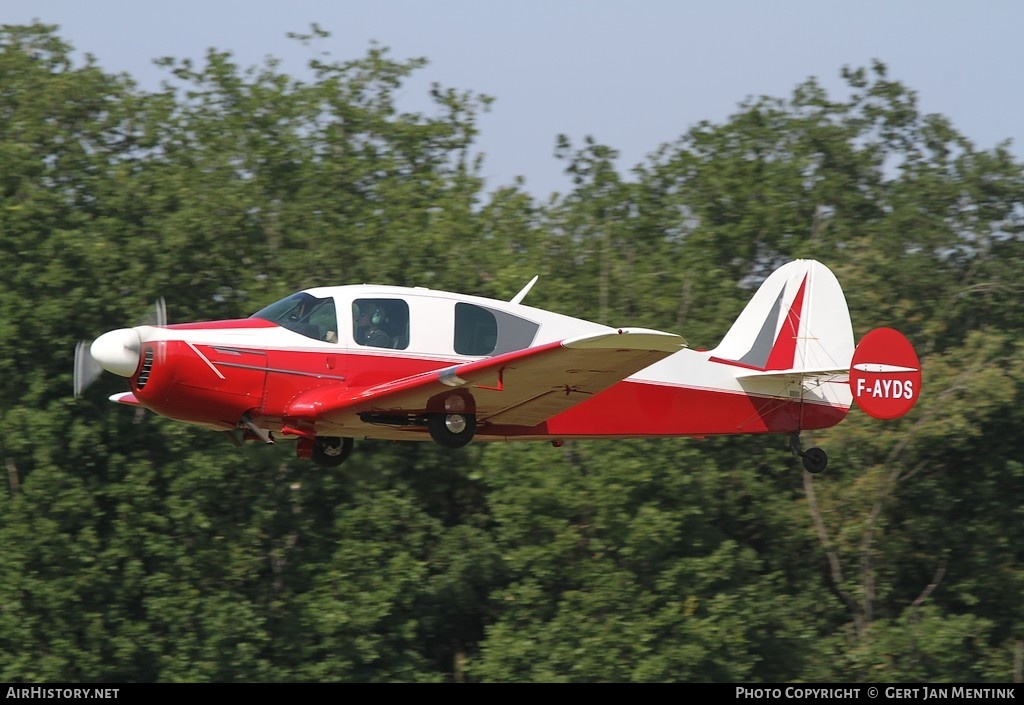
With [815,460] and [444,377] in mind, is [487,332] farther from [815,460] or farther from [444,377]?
[815,460]

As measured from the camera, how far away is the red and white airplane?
10.5 meters

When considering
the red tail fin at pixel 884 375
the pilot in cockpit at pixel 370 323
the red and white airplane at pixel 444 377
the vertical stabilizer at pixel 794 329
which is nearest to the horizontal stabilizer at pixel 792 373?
the red and white airplane at pixel 444 377

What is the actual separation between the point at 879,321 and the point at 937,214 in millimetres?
3134

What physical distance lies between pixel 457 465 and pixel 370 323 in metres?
7.40

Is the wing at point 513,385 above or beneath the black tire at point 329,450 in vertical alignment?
above

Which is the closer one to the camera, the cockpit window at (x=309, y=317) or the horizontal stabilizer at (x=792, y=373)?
the cockpit window at (x=309, y=317)

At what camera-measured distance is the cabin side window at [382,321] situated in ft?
36.3

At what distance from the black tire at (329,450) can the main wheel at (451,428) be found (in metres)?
1.22

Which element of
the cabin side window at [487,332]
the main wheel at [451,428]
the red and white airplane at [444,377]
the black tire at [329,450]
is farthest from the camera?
the black tire at [329,450]

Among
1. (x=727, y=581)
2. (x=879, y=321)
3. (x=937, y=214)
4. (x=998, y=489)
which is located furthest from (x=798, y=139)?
(x=727, y=581)

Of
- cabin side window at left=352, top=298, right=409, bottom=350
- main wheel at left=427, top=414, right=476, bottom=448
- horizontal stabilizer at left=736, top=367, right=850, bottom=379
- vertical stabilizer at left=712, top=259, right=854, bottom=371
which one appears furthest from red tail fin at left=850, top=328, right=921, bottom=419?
cabin side window at left=352, top=298, right=409, bottom=350

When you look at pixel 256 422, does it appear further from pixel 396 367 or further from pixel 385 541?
pixel 385 541

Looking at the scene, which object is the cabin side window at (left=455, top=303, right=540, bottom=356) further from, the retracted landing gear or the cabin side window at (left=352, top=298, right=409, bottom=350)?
the retracted landing gear

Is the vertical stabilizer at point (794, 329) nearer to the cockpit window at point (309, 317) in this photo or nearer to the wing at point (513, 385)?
the wing at point (513, 385)
